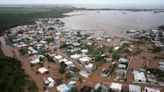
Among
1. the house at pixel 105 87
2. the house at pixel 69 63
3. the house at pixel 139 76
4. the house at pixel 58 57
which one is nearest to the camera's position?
the house at pixel 105 87

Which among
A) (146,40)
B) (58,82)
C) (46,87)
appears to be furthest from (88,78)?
(146,40)

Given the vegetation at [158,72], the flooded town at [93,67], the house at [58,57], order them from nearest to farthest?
1. the flooded town at [93,67]
2. the vegetation at [158,72]
3. the house at [58,57]

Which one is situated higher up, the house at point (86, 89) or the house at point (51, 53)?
the house at point (51, 53)

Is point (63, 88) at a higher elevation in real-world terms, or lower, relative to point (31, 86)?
higher

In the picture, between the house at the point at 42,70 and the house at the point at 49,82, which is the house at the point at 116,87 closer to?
the house at the point at 49,82

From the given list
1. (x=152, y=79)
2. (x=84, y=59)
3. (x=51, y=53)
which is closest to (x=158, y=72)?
(x=152, y=79)

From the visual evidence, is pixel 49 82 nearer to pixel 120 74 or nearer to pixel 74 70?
pixel 74 70

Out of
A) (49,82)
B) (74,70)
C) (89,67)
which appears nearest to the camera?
(49,82)

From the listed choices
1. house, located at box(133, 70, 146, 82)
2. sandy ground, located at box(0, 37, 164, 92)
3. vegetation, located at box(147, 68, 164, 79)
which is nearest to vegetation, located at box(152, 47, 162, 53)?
sandy ground, located at box(0, 37, 164, 92)

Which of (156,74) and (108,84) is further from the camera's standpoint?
(156,74)

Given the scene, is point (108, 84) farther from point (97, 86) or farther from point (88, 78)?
point (88, 78)

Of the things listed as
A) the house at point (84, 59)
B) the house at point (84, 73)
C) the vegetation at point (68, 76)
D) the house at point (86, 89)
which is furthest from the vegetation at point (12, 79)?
the house at point (84, 59)
